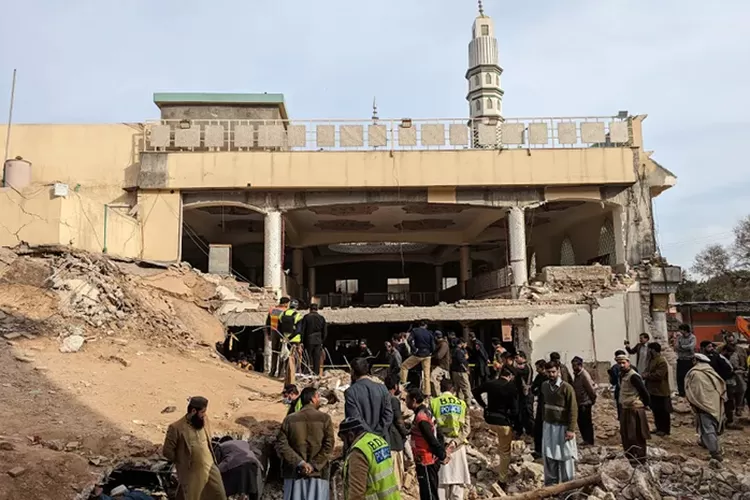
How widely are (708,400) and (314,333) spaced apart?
6.50m

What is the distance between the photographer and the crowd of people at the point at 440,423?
507cm

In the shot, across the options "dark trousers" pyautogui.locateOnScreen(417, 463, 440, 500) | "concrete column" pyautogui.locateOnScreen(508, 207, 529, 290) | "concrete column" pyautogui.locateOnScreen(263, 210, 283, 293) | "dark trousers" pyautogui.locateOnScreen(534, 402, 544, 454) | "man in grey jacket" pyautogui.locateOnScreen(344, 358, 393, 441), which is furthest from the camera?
"concrete column" pyautogui.locateOnScreen(508, 207, 529, 290)

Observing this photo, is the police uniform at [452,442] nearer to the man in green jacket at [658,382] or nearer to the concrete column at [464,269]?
the man in green jacket at [658,382]

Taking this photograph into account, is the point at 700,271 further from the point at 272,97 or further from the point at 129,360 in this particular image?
the point at 129,360

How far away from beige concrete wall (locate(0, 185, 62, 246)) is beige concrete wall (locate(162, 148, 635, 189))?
5.28 metres

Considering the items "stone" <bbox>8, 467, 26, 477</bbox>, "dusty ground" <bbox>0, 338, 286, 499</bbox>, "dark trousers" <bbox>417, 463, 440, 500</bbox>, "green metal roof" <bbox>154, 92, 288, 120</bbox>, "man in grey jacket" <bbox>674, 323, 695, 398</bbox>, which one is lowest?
"dark trousers" <bbox>417, 463, 440, 500</bbox>

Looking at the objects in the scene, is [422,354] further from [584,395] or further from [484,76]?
[484,76]

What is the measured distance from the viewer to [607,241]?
21.1 meters

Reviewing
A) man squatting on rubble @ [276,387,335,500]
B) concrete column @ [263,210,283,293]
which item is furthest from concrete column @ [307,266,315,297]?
man squatting on rubble @ [276,387,335,500]

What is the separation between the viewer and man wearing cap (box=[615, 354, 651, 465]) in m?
7.51

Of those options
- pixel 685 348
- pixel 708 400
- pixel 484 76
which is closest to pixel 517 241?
pixel 685 348

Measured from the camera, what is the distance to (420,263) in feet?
110

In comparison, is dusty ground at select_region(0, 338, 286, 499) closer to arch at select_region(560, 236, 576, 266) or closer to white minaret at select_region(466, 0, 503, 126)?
arch at select_region(560, 236, 576, 266)

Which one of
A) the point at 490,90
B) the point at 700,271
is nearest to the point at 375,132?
the point at 700,271
